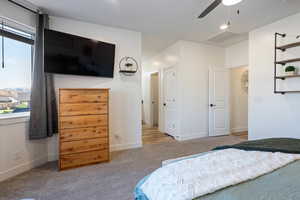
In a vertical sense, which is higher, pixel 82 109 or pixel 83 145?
pixel 82 109

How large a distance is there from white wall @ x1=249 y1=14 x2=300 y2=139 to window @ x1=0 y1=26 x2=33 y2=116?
461 centimetres

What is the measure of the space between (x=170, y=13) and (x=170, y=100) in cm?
246

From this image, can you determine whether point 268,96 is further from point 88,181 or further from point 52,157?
point 52,157

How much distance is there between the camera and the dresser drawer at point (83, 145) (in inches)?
98.3

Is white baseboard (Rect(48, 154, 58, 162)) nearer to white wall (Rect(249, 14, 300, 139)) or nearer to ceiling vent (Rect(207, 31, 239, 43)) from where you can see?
white wall (Rect(249, 14, 300, 139))

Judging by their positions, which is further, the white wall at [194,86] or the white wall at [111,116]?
the white wall at [194,86]

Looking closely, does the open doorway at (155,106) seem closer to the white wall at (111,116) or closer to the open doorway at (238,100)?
the white wall at (111,116)

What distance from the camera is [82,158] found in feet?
8.65

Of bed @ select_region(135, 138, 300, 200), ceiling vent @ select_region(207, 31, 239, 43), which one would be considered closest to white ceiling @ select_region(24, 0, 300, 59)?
ceiling vent @ select_region(207, 31, 239, 43)

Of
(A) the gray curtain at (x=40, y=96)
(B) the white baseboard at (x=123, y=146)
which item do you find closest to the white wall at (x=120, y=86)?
(B) the white baseboard at (x=123, y=146)

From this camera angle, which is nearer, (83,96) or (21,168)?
(21,168)

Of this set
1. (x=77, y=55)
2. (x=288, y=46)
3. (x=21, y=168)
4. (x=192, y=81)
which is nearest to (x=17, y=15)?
(x=77, y=55)

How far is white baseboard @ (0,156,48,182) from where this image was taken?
7.34 ft

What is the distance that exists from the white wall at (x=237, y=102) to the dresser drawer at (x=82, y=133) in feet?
13.8
